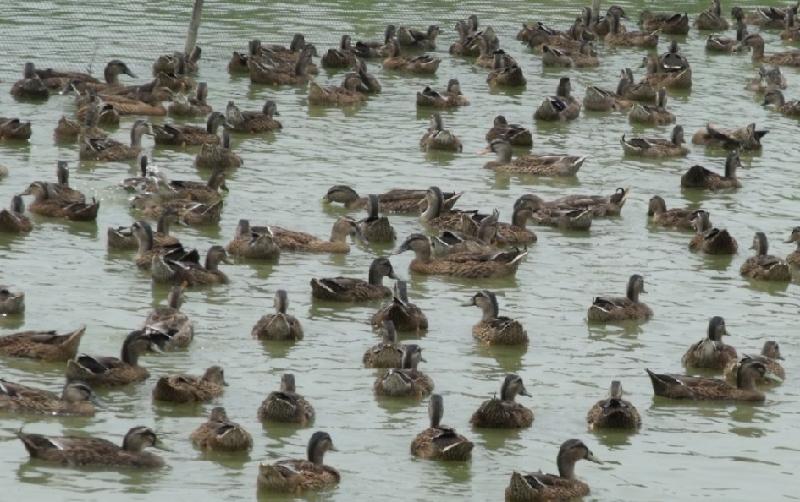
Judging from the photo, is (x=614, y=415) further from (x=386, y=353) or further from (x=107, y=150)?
(x=107, y=150)

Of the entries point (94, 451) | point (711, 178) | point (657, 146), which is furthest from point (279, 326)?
point (657, 146)

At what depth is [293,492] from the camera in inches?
591

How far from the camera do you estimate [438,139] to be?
2825cm

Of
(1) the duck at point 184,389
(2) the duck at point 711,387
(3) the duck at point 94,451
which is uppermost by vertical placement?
(2) the duck at point 711,387

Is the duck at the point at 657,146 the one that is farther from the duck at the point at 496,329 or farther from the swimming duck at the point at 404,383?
the swimming duck at the point at 404,383

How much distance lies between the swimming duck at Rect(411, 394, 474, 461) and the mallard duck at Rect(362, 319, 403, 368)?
1978 millimetres

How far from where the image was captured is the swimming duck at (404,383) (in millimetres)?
17422

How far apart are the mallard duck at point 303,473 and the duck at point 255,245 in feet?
22.1

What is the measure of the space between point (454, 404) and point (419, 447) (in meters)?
1.44

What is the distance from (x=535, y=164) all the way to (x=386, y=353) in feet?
31.2

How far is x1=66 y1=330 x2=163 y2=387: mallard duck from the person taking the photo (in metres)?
17.2

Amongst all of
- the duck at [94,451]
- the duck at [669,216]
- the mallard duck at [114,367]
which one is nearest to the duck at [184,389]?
the mallard duck at [114,367]

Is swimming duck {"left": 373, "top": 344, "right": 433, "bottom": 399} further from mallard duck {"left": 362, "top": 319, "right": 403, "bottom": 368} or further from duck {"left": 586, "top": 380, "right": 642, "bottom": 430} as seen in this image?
duck {"left": 586, "top": 380, "right": 642, "bottom": 430}

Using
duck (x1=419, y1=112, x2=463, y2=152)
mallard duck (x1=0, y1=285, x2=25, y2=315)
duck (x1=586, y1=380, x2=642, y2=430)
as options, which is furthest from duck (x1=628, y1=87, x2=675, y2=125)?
duck (x1=586, y1=380, x2=642, y2=430)
